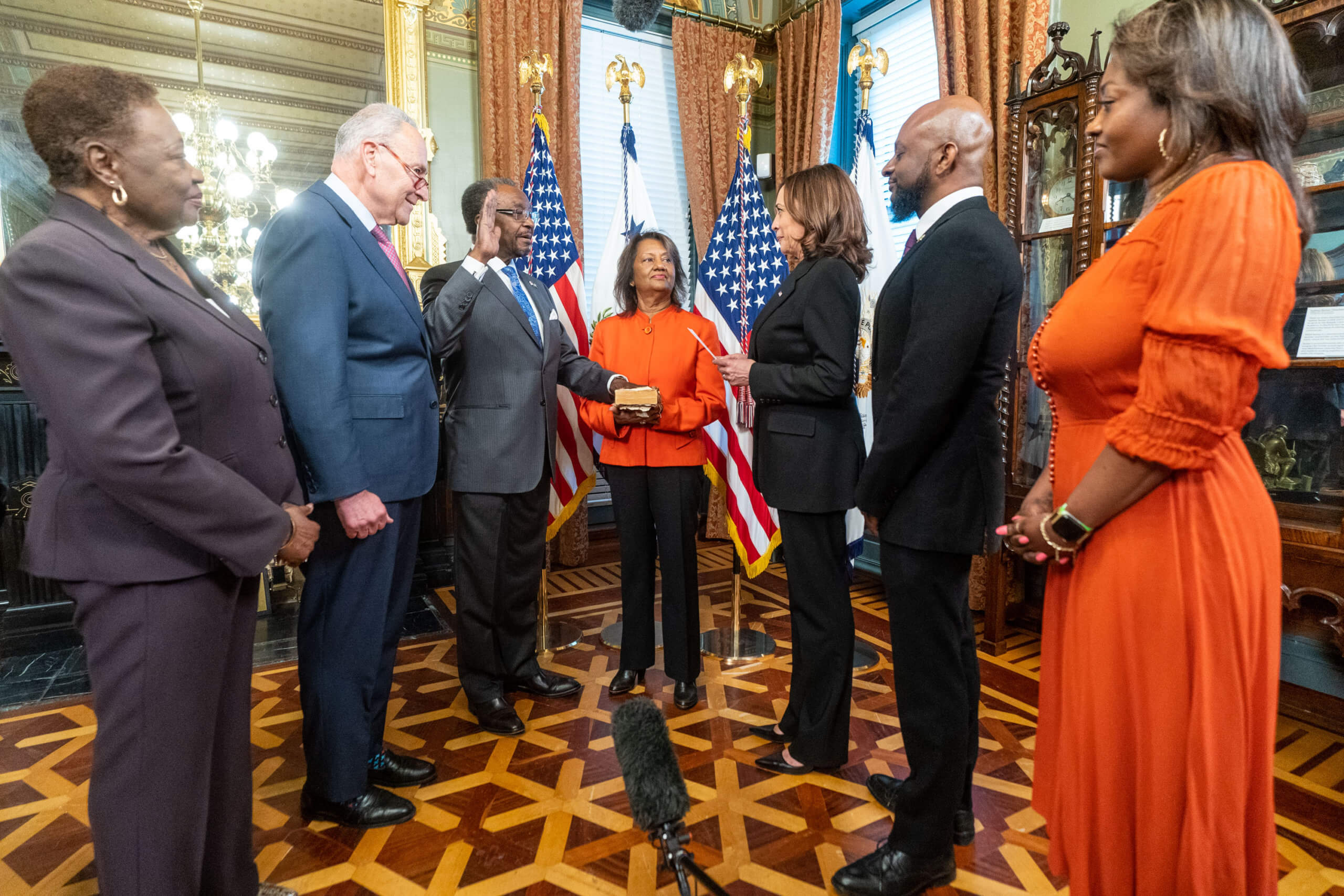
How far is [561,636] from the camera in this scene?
3256 mm

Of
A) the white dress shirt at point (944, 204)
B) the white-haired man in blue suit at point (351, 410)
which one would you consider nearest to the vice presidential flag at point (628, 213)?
the white-haired man in blue suit at point (351, 410)

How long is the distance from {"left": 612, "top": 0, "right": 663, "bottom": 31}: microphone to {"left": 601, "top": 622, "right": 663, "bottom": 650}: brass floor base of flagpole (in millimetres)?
3014

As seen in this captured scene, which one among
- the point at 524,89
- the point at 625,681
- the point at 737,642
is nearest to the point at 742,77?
the point at 524,89

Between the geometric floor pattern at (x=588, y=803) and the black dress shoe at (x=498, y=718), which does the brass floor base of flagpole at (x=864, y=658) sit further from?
the black dress shoe at (x=498, y=718)

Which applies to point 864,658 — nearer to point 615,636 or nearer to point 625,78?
point 615,636

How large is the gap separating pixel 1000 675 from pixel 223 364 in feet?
9.15

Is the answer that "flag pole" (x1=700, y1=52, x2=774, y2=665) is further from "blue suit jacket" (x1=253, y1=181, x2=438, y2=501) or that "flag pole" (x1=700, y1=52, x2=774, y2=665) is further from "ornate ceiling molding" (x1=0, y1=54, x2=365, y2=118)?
"ornate ceiling molding" (x1=0, y1=54, x2=365, y2=118)

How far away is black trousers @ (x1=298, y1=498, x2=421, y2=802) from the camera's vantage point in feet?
5.87

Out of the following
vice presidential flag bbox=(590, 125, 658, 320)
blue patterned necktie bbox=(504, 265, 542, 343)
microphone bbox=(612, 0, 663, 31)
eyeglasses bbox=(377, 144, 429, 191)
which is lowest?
blue patterned necktie bbox=(504, 265, 542, 343)

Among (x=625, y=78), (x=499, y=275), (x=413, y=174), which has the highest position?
(x=625, y=78)

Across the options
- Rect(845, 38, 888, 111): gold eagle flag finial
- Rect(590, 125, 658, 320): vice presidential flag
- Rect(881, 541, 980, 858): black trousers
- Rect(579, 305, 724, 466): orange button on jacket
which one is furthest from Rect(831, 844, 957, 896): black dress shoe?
Rect(845, 38, 888, 111): gold eagle flag finial

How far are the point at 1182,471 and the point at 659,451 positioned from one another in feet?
5.63

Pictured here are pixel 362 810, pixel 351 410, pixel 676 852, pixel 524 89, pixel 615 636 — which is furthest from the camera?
pixel 524 89

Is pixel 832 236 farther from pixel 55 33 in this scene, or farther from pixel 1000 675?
pixel 55 33
